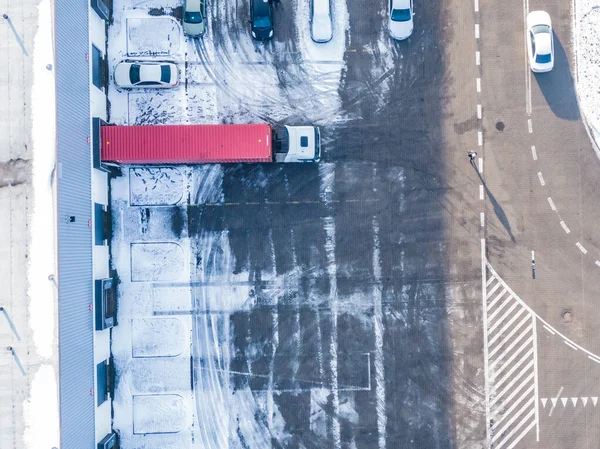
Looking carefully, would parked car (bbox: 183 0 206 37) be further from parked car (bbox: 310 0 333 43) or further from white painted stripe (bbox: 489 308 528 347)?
white painted stripe (bbox: 489 308 528 347)

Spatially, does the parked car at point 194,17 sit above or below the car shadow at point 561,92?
above

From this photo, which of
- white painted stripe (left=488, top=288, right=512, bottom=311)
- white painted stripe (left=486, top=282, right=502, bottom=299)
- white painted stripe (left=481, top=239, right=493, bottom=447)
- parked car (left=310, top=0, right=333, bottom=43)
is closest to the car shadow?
white painted stripe (left=481, top=239, right=493, bottom=447)

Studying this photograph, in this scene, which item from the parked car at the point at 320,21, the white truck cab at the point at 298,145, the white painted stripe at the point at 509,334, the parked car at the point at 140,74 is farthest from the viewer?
the white painted stripe at the point at 509,334

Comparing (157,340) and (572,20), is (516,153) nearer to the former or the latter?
(572,20)

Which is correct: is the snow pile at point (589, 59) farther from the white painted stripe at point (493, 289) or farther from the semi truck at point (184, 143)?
the semi truck at point (184, 143)

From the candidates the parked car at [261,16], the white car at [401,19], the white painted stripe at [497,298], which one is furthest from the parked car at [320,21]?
the white painted stripe at [497,298]

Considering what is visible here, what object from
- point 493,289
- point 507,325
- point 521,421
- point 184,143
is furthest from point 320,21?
point 521,421
